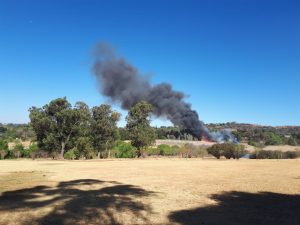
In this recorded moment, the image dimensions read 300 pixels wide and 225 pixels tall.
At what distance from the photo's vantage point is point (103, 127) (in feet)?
247

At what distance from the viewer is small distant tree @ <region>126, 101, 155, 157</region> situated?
241 feet

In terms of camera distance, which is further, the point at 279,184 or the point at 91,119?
the point at 91,119

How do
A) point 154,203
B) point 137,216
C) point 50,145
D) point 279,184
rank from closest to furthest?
point 137,216 < point 154,203 < point 279,184 < point 50,145

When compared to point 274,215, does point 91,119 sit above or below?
above

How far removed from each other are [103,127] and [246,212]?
6229cm

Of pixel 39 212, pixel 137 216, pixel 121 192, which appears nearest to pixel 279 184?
pixel 121 192

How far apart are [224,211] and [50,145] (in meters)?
61.7

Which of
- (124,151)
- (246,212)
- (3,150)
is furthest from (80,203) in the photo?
(3,150)

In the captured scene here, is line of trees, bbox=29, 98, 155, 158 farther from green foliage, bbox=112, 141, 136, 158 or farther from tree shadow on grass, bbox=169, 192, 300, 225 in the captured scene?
tree shadow on grass, bbox=169, 192, 300, 225

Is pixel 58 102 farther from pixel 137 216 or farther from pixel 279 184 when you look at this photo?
pixel 137 216

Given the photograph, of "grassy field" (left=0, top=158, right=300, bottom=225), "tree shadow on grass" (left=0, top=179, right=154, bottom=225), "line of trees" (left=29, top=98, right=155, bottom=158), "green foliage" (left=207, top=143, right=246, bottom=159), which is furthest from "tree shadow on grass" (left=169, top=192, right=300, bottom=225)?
"line of trees" (left=29, top=98, right=155, bottom=158)

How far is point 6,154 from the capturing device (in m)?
84.2

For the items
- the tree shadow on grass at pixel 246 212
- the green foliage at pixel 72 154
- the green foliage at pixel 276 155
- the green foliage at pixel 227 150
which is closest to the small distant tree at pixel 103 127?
the green foliage at pixel 72 154

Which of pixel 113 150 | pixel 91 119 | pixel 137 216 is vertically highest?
pixel 91 119
